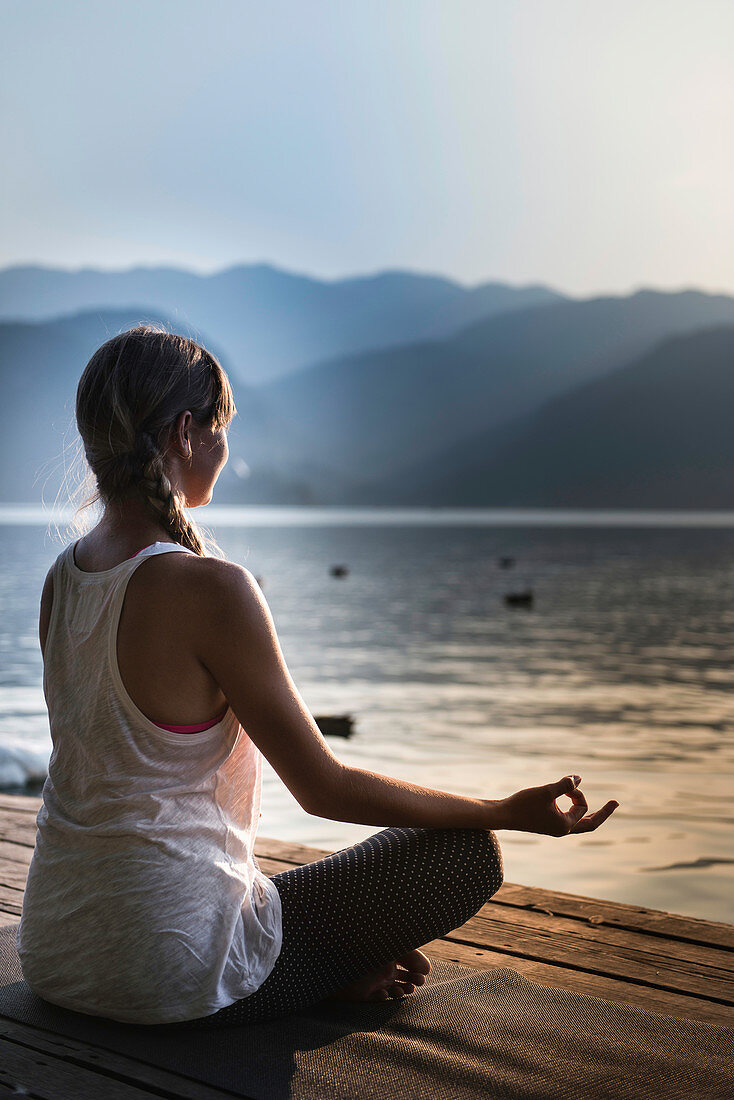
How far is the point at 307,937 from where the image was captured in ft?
7.36

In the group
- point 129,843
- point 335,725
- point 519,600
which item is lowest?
point 519,600

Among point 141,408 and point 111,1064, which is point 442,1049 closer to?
point 111,1064

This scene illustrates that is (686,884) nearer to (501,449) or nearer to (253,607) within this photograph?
(253,607)

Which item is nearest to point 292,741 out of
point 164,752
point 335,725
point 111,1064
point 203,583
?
point 164,752

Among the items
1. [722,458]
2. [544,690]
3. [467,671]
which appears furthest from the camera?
[722,458]

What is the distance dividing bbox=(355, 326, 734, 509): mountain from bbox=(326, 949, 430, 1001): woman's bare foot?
182977 millimetres

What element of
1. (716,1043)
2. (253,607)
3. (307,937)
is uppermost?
(253,607)

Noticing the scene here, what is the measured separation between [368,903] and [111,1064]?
1.92ft

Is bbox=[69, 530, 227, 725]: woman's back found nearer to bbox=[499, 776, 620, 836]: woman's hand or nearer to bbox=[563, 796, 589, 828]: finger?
bbox=[499, 776, 620, 836]: woman's hand

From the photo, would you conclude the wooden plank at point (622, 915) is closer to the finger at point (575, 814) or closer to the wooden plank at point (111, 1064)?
the finger at point (575, 814)

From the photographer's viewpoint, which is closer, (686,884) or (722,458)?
(686,884)

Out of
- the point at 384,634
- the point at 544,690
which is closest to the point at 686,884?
the point at 544,690

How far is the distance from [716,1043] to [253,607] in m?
1.35

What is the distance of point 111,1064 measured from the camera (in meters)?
1.95
